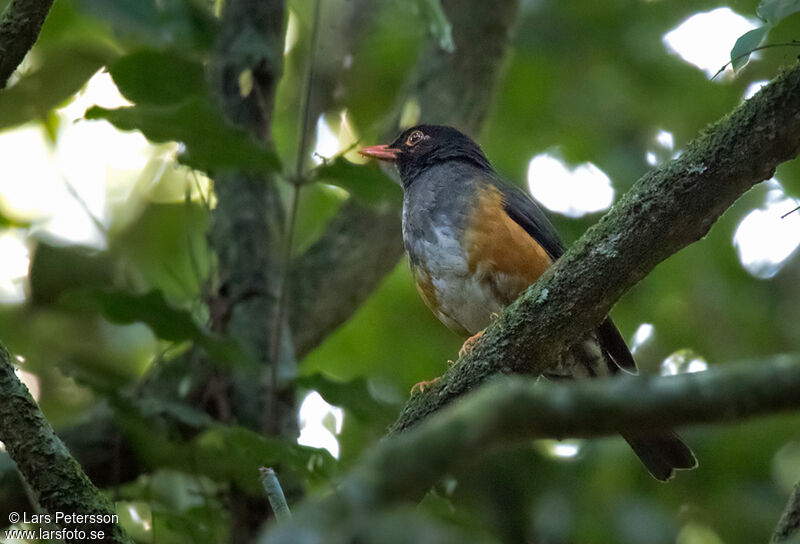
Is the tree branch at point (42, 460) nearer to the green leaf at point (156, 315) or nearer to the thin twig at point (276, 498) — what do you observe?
the thin twig at point (276, 498)

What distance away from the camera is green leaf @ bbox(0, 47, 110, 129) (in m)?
6.42

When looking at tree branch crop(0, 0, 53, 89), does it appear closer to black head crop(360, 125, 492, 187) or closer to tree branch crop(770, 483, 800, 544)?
black head crop(360, 125, 492, 187)

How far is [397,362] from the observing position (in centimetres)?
802

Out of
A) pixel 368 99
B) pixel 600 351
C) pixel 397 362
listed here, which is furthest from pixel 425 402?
pixel 368 99

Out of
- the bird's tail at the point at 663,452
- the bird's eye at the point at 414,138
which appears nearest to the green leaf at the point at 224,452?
the bird's tail at the point at 663,452

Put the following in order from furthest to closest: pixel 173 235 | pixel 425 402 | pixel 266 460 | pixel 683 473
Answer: pixel 173 235 → pixel 683 473 → pixel 266 460 → pixel 425 402

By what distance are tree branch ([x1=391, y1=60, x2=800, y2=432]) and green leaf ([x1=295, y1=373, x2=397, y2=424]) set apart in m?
0.98

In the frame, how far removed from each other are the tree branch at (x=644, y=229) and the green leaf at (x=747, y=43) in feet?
0.56

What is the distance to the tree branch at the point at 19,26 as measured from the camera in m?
3.61

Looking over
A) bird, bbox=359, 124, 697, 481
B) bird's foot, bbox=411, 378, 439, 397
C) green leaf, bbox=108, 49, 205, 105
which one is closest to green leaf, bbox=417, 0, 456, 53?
bird, bbox=359, 124, 697, 481

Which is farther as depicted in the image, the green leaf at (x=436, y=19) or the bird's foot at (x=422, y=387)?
the green leaf at (x=436, y=19)

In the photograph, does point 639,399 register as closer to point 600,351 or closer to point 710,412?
point 710,412

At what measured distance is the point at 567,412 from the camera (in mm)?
1759

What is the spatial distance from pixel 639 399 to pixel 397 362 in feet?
20.7
